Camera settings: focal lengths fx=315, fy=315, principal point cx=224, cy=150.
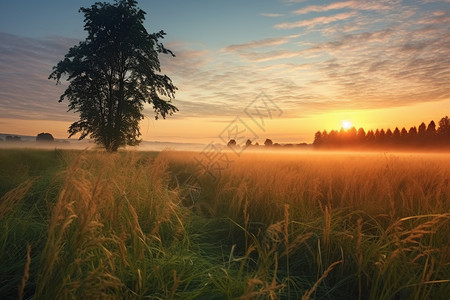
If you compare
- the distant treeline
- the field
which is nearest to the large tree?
the field

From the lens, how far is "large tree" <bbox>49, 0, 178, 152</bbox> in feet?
56.0

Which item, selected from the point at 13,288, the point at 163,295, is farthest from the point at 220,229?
the point at 13,288

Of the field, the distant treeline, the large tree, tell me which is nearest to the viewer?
the field

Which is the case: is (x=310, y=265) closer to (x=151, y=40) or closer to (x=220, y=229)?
(x=220, y=229)

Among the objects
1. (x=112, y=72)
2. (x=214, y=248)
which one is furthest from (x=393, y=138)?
(x=214, y=248)

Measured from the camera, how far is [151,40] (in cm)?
1803

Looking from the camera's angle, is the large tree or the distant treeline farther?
the distant treeline

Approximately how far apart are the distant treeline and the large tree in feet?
164

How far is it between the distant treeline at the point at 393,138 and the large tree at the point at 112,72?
1969 inches

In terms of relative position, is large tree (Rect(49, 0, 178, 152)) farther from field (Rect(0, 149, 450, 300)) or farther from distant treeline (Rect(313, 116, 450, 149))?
distant treeline (Rect(313, 116, 450, 149))

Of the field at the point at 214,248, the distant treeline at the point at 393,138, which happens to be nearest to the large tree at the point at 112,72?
the field at the point at 214,248

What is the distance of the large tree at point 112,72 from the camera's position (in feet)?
56.0

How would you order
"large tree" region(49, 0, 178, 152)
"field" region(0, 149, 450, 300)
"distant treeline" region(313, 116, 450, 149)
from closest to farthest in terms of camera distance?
1. "field" region(0, 149, 450, 300)
2. "large tree" region(49, 0, 178, 152)
3. "distant treeline" region(313, 116, 450, 149)

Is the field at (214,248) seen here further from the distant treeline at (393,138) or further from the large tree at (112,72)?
the distant treeline at (393,138)
